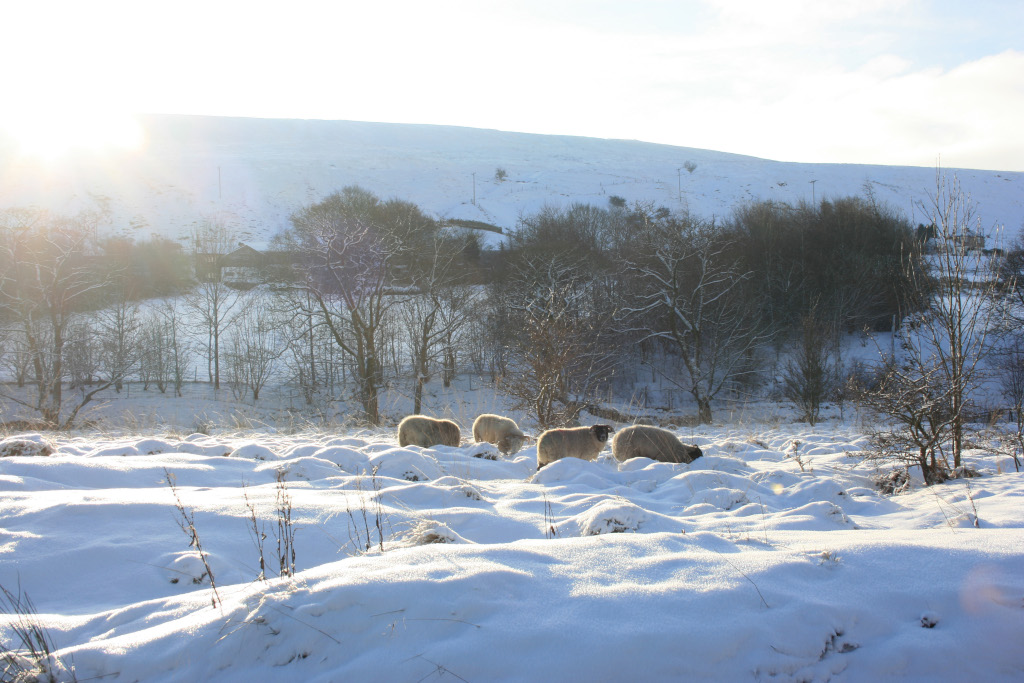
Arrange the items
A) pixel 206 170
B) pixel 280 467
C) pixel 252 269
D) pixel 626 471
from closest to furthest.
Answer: pixel 280 467
pixel 626 471
pixel 252 269
pixel 206 170

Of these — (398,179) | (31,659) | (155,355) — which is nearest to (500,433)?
(31,659)

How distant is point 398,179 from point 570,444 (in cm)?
5840

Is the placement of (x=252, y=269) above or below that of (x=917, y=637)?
above

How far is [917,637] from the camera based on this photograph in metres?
2.20

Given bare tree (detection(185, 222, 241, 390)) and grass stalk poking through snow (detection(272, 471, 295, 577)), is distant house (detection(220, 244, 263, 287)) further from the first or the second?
grass stalk poking through snow (detection(272, 471, 295, 577))

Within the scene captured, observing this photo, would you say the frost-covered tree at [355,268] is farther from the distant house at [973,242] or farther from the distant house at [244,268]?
the distant house at [973,242]

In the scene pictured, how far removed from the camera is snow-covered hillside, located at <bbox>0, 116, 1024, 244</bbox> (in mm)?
50125

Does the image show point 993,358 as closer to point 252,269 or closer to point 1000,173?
point 252,269

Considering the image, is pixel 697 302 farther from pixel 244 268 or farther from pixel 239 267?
pixel 239 267

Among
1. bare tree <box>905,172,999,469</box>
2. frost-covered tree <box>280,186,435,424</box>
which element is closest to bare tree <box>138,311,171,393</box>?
frost-covered tree <box>280,186,435,424</box>

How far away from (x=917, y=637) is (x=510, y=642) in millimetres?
1557

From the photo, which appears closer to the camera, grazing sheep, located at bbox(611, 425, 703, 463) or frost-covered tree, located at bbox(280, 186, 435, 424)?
grazing sheep, located at bbox(611, 425, 703, 463)

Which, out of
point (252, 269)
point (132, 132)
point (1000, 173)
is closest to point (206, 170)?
point (132, 132)

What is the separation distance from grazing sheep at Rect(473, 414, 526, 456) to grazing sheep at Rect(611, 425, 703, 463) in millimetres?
1642
